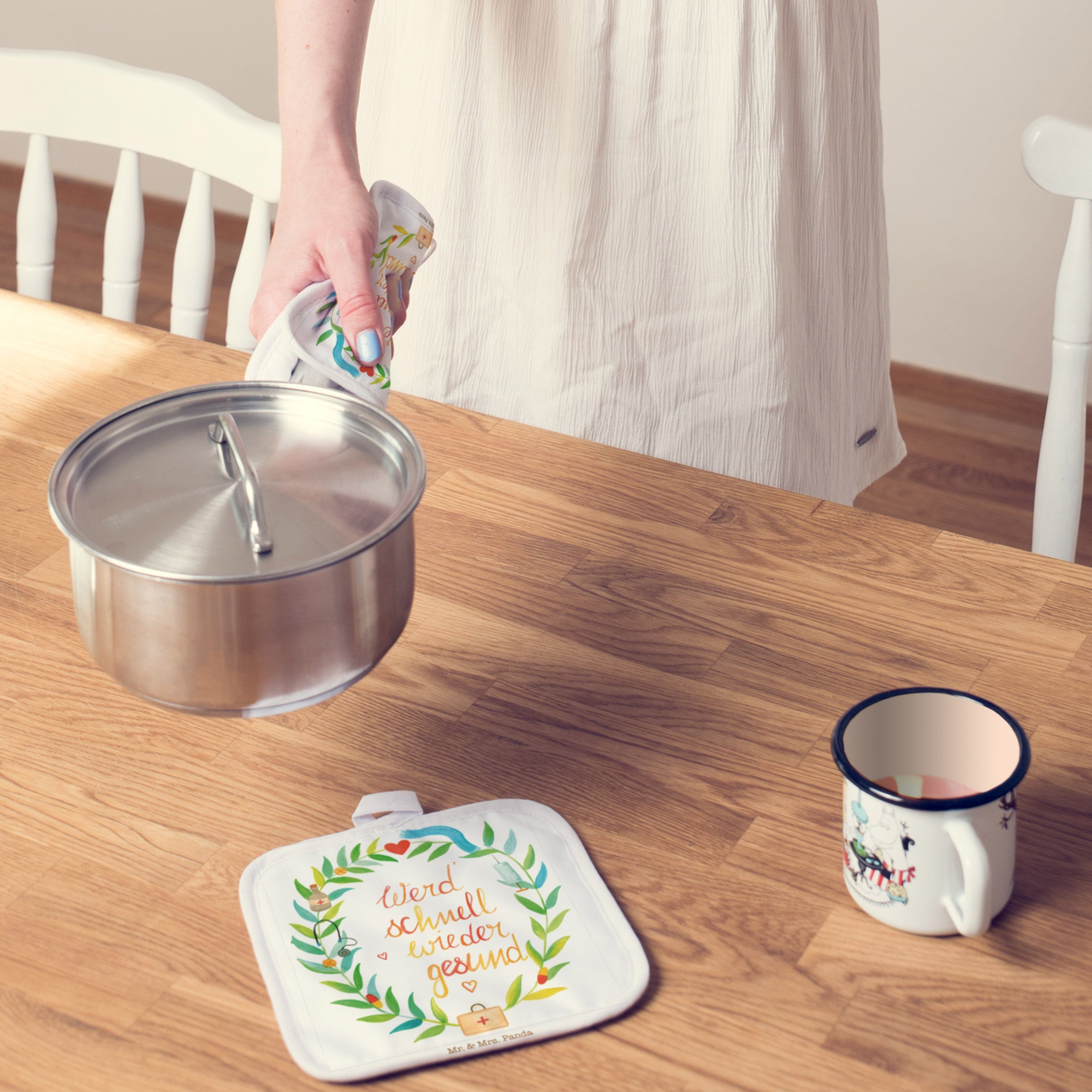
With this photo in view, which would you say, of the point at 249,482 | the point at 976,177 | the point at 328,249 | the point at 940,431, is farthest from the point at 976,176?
the point at 249,482

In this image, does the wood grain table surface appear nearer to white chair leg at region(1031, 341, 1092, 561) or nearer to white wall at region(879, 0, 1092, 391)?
white chair leg at region(1031, 341, 1092, 561)

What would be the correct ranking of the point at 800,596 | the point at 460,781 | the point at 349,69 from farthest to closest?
1. the point at 349,69
2. the point at 800,596
3. the point at 460,781

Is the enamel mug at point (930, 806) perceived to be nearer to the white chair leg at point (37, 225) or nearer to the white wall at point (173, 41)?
the white chair leg at point (37, 225)

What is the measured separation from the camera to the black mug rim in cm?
59

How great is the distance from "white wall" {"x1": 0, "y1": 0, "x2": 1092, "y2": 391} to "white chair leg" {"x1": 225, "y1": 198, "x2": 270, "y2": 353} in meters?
1.59

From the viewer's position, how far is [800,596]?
87 centimetres

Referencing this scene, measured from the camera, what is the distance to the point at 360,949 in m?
0.63

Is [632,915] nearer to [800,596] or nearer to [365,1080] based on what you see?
[365,1080]

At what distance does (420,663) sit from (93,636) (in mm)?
237

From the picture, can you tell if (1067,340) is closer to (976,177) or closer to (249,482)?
(249,482)

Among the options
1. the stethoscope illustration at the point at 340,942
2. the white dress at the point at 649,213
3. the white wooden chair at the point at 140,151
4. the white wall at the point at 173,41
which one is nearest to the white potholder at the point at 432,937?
the stethoscope illustration at the point at 340,942

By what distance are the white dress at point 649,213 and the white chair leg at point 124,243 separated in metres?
0.23

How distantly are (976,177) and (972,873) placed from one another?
2158 mm

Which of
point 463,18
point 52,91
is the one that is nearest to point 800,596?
point 463,18
